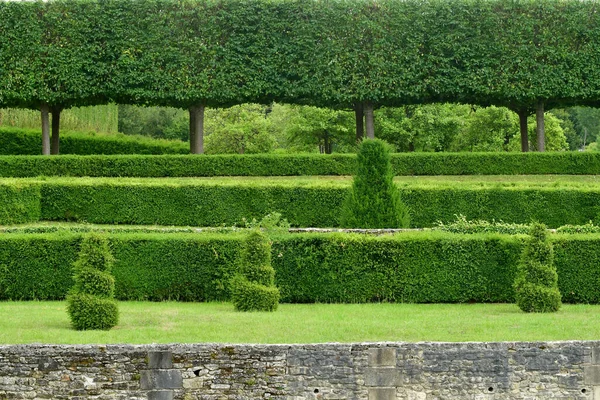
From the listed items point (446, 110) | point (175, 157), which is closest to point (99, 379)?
point (175, 157)

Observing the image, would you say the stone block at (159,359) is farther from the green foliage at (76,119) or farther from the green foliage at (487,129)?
the green foliage at (487,129)

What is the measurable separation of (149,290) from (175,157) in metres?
14.8

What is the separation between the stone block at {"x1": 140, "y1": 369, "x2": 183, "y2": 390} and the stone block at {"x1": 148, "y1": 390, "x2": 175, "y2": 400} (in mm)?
59

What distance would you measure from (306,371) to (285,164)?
21874 mm

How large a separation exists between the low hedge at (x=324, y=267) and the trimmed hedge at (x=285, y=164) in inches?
535

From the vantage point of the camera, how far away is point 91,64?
37.9m

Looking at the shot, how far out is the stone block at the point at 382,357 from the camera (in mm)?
13734

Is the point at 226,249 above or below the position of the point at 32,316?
above

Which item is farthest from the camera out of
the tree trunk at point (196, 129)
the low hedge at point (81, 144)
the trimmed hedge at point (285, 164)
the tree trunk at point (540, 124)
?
the low hedge at point (81, 144)

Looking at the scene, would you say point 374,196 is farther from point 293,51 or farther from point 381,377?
point 293,51

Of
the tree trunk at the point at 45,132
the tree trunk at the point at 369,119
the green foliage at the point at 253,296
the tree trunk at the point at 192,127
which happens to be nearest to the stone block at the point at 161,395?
the green foliage at the point at 253,296

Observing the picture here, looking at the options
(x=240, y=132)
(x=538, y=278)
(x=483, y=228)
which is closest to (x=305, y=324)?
(x=538, y=278)

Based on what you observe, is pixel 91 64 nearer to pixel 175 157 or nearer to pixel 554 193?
pixel 175 157

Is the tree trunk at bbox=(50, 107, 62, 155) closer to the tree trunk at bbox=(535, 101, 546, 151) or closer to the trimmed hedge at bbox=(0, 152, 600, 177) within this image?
the trimmed hedge at bbox=(0, 152, 600, 177)
